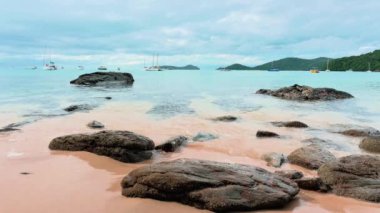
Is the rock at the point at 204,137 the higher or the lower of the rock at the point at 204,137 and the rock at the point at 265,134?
the lower

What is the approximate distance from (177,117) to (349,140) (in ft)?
30.9

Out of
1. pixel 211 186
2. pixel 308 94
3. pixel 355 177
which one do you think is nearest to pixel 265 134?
pixel 355 177

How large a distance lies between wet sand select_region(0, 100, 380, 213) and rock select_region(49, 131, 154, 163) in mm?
270

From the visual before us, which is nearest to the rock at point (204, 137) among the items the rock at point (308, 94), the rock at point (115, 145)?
the rock at point (115, 145)

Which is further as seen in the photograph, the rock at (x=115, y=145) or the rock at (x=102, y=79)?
the rock at (x=102, y=79)

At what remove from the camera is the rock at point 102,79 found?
60.3 m

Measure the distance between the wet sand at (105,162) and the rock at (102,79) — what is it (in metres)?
40.5

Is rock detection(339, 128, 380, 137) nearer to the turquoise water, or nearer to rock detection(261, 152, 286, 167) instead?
the turquoise water

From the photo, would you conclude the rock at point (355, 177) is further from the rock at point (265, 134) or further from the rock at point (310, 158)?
the rock at point (265, 134)

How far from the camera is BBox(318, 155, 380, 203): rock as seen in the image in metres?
8.39

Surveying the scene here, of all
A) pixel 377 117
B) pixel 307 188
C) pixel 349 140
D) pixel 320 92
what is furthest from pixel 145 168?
pixel 320 92

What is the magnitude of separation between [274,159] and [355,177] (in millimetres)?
2758

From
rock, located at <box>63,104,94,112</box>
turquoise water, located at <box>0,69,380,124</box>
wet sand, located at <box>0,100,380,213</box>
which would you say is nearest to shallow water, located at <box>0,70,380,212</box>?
wet sand, located at <box>0,100,380,213</box>

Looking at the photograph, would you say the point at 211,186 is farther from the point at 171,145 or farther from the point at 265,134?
the point at 265,134
